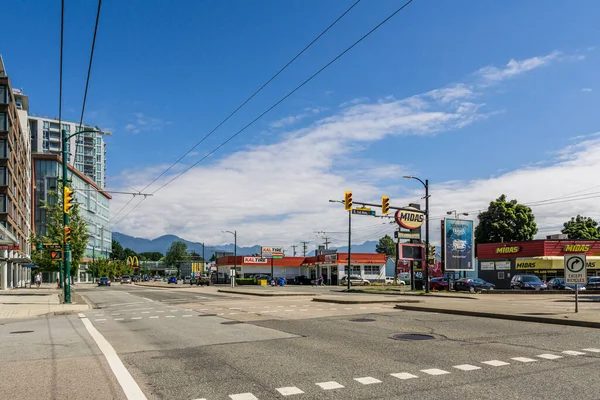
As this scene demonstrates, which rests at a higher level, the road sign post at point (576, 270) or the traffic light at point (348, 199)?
the traffic light at point (348, 199)

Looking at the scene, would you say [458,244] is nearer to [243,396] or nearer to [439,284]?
[439,284]

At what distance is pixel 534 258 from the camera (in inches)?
2235

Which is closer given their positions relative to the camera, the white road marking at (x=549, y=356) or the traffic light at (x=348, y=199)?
the white road marking at (x=549, y=356)

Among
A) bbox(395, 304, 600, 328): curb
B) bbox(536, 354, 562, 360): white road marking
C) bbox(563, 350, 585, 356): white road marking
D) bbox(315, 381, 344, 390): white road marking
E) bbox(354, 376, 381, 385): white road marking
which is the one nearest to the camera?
bbox(315, 381, 344, 390): white road marking

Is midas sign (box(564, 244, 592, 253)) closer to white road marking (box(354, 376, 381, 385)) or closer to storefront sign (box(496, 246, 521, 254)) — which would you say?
storefront sign (box(496, 246, 521, 254))

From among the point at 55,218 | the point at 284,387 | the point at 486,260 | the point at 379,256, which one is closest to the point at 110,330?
the point at 284,387

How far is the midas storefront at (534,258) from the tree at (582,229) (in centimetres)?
2797

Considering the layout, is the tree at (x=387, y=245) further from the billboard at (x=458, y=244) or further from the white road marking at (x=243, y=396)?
the white road marking at (x=243, y=396)

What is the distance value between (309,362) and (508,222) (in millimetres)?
78459

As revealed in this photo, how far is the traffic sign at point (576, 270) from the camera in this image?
16375 mm

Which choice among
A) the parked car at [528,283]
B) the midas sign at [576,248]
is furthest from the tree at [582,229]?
the parked car at [528,283]

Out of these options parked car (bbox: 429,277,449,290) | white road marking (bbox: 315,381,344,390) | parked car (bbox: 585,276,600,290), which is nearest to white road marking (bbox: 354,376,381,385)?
white road marking (bbox: 315,381,344,390)

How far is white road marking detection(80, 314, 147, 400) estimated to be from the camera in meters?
6.71

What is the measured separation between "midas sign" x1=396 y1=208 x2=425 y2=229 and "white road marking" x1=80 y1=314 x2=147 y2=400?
36295 mm
